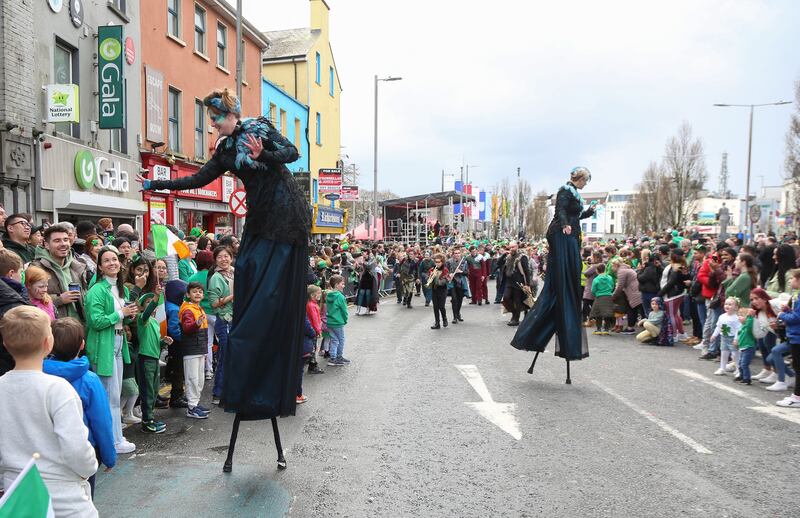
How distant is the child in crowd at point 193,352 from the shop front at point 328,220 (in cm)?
2124

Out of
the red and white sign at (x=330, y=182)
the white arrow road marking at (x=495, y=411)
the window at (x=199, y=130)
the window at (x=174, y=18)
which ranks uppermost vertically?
the window at (x=174, y=18)

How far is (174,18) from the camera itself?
2025 cm

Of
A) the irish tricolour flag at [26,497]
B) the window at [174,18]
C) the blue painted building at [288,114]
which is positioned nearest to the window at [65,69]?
the window at [174,18]

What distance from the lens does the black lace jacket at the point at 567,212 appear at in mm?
8039

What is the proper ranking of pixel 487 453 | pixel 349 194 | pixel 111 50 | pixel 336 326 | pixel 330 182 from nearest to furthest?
pixel 487 453 < pixel 336 326 < pixel 111 50 < pixel 330 182 < pixel 349 194

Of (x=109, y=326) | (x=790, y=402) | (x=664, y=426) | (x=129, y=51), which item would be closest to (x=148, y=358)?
(x=109, y=326)

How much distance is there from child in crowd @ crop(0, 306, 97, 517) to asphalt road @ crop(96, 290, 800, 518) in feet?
4.45

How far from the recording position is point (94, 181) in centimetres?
1531

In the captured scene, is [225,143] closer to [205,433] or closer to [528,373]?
[205,433]

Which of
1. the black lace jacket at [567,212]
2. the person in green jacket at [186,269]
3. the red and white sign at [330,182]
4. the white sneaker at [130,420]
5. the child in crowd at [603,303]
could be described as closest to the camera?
the white sneaker at [130,420]

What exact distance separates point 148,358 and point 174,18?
678 inches

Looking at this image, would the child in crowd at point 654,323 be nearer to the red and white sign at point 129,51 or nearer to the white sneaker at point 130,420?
the white sneaker at point 130,420

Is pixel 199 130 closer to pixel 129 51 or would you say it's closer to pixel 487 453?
pixel 129 51

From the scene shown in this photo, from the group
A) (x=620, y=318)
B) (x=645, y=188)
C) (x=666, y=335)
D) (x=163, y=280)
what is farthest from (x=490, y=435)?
(x=645, y=188)
